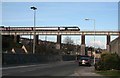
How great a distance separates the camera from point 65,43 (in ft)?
612

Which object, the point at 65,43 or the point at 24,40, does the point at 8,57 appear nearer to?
the point at 24,40

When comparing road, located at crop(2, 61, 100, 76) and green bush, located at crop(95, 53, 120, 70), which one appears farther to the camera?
green bush, located at crop(95, 53, 120, 70)

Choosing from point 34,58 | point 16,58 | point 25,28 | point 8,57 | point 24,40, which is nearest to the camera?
point 8,57

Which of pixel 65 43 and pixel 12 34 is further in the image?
pixel 65 43

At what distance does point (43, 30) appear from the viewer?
445 ft

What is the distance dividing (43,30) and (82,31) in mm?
20483

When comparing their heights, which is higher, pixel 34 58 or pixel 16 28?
pixel 16 28

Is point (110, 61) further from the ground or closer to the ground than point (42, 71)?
further from the ground

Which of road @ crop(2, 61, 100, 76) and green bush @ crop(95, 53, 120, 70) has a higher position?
green bush @ crop(95, 53, 120, 70)

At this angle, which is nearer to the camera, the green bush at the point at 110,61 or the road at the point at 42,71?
the road at the point at 42,71

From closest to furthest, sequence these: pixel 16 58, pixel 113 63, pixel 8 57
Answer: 1. pixel 113 63
2. pixel 8 57
3. pixel 16 58

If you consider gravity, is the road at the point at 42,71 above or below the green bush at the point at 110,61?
below

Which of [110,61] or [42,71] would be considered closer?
[42,71]

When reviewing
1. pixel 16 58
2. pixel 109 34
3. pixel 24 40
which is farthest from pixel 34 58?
pixel 24 40
